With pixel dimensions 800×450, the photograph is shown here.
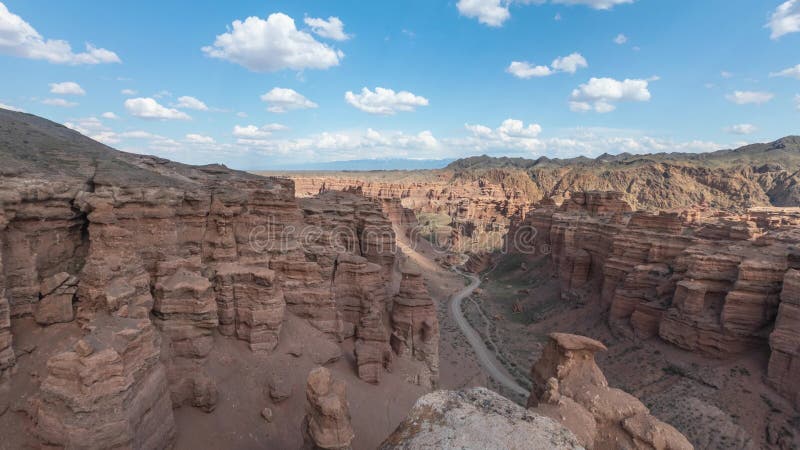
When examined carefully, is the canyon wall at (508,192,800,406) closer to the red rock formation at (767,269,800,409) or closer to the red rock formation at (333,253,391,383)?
the red rock formation at (767,269,800,409)

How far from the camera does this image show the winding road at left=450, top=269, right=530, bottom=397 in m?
30.2

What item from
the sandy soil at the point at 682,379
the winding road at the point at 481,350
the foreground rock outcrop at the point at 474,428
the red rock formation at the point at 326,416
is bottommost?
the winding road at the point at 481,350

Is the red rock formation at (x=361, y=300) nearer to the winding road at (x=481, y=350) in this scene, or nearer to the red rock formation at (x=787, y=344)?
the winding road at (x=481, y=350)

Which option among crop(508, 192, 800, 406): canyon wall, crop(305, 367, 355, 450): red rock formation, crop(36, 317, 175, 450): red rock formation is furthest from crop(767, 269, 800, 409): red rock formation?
crop(36, 317, 175, 450): red rock formation

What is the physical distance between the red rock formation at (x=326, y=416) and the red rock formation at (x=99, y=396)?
4.75 metres

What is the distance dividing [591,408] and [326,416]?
8.89 m

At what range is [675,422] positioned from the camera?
69.7ft

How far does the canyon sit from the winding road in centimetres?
29

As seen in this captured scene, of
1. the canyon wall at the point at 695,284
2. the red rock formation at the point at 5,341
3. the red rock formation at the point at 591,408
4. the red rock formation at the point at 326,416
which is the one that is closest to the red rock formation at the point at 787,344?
the canyon wall at the point at 695,284

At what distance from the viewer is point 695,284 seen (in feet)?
85.8

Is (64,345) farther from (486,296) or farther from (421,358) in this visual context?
(486,296)

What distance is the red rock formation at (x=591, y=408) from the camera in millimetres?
11422

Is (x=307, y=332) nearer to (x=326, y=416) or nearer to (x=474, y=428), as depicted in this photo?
(x=326, y=416)

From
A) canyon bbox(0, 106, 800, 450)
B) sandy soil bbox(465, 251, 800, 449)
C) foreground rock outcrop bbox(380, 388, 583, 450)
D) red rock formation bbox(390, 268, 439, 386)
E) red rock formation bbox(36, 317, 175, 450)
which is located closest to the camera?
foreground rock outcrop bbox(380, 388, 583, 450)
